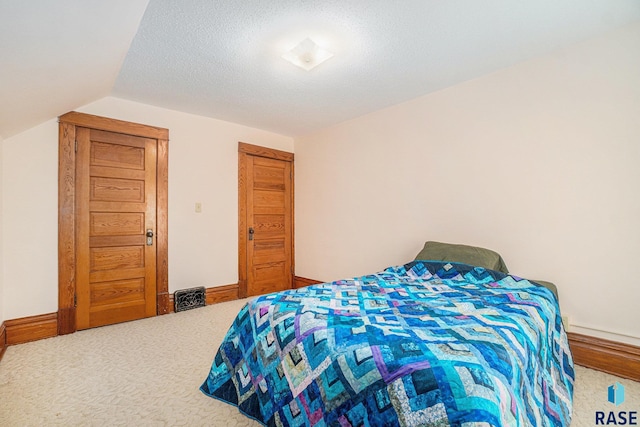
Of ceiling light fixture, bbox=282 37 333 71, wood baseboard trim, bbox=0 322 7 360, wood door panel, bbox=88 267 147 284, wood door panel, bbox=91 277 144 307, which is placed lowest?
wood baseboard trim, bbox=0 322 7 360

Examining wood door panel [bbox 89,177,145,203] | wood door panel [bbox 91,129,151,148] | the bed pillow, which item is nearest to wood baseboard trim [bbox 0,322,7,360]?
wood door panel [bbox 89,177,145,203]

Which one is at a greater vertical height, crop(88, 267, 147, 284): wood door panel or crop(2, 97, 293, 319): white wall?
crop(2, 97, 293, 319): white wall

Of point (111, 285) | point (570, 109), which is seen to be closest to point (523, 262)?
point (570, 109)

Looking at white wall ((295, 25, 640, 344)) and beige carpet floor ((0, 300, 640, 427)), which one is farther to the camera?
white wall ((295, 25, 640, 344))

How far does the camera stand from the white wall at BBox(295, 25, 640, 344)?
2.03m

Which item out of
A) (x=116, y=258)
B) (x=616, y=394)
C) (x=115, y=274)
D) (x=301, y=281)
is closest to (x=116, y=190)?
(x=116, y=258)

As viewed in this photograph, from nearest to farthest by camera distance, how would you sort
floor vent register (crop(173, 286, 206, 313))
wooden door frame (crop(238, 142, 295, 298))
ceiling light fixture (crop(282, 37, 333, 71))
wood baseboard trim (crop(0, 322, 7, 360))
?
ceiling light fixture (crop(282, 37, 333, 71)) < wood baseboard trim (crop(0, 322, 7, 360)) < floor vent register (crop(173, 286, 206, 313)) < wooden door frame (crop(238, 142, 295, 298))

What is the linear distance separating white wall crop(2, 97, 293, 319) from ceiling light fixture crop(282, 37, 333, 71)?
1.90 m

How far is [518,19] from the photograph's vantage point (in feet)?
6.24

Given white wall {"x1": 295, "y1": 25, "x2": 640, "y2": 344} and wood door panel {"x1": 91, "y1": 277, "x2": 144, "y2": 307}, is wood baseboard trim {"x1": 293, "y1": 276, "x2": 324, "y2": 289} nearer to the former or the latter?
white wall {"x1": 295, "y1": 25, "x2": 640, "y2": 344}

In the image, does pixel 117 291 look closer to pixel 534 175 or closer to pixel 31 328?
pixel 31 328

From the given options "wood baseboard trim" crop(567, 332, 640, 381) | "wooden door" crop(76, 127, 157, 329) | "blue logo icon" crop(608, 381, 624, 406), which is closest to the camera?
"blue logo icon" crop(608, 381, 624, 406)

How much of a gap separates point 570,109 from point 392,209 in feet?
5.68

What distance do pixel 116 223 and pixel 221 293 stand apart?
146cm
